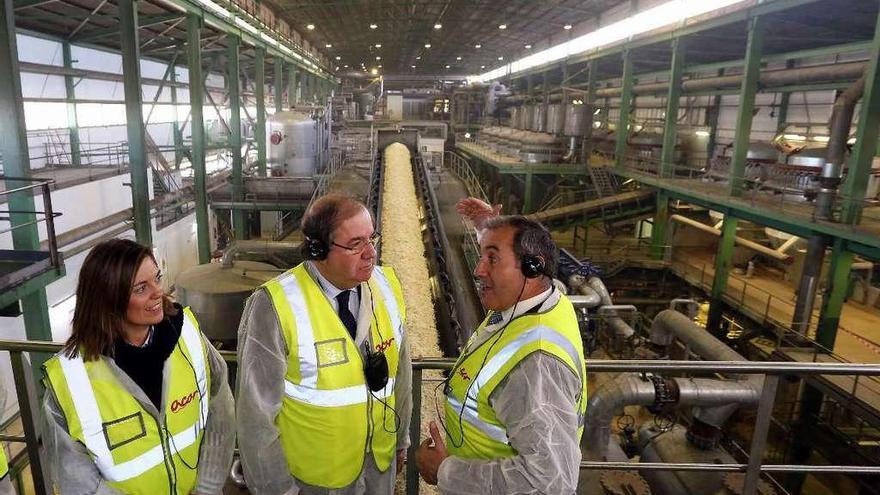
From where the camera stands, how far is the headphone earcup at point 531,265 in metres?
1.68

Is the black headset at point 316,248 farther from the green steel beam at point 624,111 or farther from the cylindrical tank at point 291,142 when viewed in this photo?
the green steel beam at point 624,111

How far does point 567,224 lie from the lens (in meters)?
18.7

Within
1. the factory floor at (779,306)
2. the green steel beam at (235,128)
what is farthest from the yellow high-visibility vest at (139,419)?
the green steel beam at (235,128)

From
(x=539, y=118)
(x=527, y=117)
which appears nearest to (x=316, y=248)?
(x=539, y=118)

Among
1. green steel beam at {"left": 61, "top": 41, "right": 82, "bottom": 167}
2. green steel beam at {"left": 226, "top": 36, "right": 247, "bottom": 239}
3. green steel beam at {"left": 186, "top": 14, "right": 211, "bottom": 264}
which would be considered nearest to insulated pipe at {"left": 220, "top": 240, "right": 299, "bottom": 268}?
green steel beam at {"left": 186, "top": 14, "right": 211, "bottom": 264}

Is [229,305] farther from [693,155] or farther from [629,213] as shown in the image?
[693,155]

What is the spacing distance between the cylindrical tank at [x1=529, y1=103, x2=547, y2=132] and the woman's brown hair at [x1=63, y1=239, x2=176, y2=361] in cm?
2416

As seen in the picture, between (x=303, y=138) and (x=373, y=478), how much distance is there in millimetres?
17740

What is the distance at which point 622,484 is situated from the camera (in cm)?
601

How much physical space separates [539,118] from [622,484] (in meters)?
21.5

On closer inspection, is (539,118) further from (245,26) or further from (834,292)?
(834,292)

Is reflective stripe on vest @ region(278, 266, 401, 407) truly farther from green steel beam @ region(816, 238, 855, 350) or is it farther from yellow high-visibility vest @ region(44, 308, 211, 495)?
green steel beam @ region(816, 238, 855, 350)

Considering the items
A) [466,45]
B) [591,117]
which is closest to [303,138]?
[591,117]

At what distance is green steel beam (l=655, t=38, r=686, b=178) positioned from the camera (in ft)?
54.7
